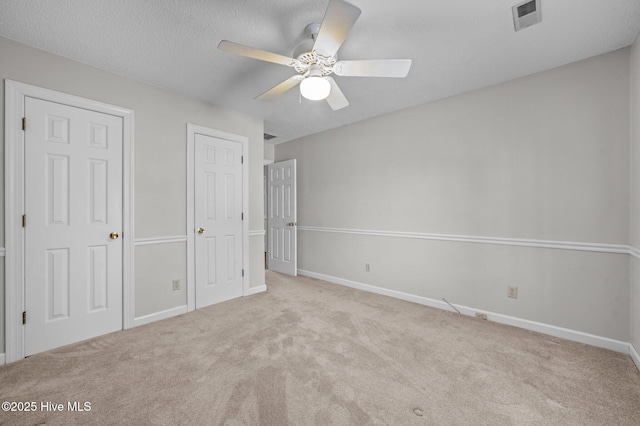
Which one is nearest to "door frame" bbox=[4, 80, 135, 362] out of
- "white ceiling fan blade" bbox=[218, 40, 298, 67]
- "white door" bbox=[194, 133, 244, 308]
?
"white door" bbox=[194, 133, 244, 308]

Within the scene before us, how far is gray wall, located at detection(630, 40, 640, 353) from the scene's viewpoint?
82.0 inches

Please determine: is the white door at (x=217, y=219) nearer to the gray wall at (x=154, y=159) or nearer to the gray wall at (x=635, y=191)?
the gray wall at (x=154, y=159)

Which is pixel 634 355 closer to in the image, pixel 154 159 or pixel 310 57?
pixel 310 57

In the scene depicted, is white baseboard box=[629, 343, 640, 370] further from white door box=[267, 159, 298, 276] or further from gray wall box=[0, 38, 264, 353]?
gray wall box=[0, 38, 264, 353]

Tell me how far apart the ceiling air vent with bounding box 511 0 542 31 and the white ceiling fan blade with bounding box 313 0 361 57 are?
1177mm

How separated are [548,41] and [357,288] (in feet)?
11.1

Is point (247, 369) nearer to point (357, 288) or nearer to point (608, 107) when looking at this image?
point (357, 288)

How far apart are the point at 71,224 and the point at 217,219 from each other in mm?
1384

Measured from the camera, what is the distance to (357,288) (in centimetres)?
415

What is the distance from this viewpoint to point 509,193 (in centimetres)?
283

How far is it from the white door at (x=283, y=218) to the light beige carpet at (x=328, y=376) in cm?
208

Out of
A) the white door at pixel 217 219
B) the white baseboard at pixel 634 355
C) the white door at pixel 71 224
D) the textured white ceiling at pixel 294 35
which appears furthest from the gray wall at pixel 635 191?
the white door at pixel 71 224

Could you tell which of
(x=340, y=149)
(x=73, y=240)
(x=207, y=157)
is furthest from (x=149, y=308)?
(x=340, y=149)

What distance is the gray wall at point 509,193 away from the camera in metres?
2.34
